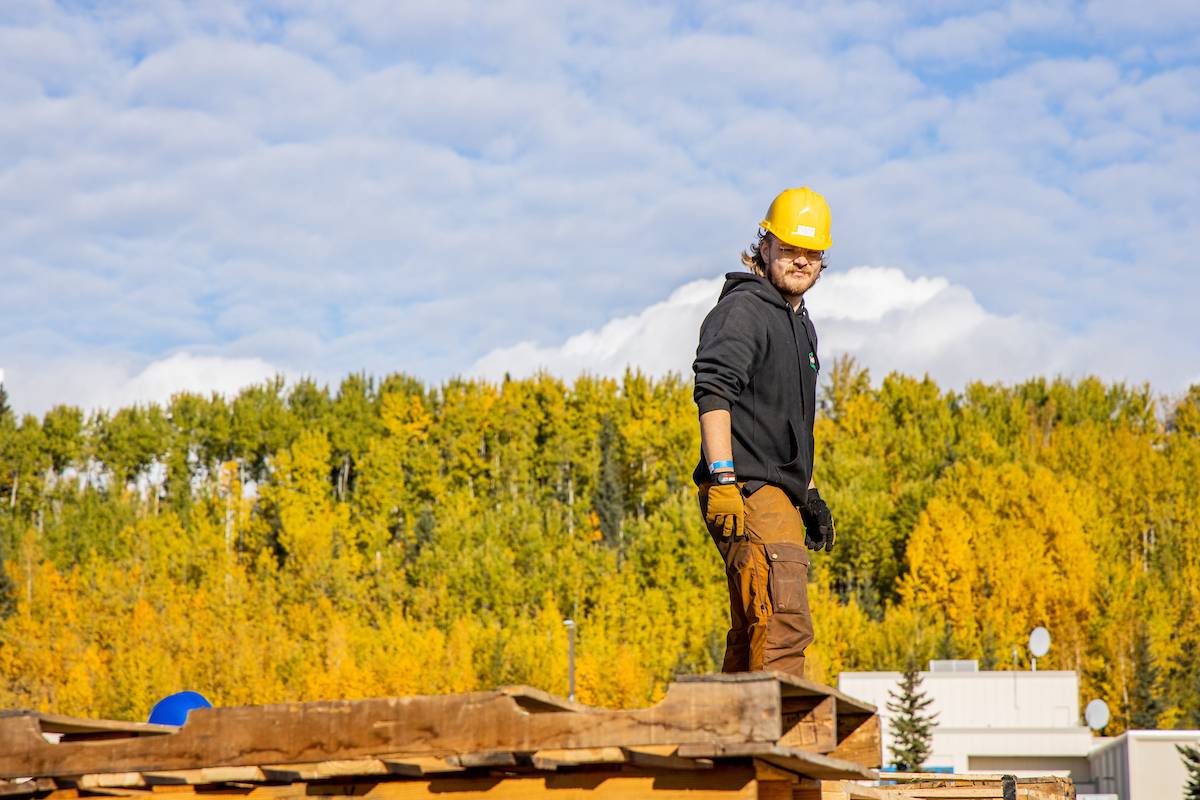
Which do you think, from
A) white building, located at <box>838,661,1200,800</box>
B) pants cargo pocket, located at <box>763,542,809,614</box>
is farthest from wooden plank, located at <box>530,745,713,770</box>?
white building, located at <box>838,661,1200,800</box>

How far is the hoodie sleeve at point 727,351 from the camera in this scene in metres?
6.04

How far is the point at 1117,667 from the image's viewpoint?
256 feet

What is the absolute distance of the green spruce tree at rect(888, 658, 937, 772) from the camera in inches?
1994

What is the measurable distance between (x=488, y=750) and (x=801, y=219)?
3.07 meters

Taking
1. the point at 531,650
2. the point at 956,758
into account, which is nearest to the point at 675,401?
the point at 531,650

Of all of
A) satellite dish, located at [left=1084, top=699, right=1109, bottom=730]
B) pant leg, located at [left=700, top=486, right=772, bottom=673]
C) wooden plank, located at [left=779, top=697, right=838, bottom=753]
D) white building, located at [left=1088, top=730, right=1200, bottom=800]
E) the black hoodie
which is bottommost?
white building, located at [left=1088, top=730, right=1200, bottom=800]

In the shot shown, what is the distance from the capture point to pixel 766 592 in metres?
5.98

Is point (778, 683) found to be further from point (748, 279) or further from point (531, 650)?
point (531, 650)

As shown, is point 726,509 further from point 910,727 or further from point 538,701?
point 910,727

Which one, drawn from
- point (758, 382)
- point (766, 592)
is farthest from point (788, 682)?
point (758, 382)

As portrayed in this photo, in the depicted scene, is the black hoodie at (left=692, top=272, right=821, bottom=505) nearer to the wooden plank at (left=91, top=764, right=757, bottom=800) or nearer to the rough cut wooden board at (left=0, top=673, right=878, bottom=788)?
the rough cut wooden board at (left=0, top=673, right=878, bottom=788)

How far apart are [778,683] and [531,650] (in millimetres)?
74281

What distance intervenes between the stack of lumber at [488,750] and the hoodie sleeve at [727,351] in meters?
1.61

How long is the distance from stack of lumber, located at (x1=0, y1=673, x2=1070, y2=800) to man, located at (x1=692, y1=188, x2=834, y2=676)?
1.15m
